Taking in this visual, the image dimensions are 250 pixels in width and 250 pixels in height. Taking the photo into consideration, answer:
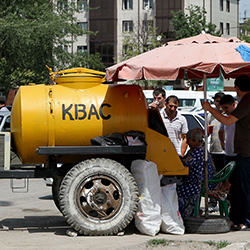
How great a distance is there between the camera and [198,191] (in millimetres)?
7953

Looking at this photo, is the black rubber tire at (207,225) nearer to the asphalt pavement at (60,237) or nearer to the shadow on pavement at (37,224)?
the asphalt pavement at (60,237)

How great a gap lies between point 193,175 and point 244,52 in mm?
1685

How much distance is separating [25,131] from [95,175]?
0.97m

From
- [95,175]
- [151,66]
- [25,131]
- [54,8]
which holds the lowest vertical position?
[95,175]

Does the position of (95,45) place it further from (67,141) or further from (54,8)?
(67,141)

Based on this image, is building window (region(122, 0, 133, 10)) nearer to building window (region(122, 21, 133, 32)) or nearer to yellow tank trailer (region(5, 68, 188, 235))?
building window (region(122, 21, 133, 32))

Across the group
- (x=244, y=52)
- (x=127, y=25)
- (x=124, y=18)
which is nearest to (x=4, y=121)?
(x=244, y=52)

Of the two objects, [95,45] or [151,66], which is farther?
[95,45]

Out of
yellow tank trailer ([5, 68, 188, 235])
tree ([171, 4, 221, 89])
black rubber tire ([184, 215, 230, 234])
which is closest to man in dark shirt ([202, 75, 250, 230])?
black rubber tire ([184, 215, 230, 234])

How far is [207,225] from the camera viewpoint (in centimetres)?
763

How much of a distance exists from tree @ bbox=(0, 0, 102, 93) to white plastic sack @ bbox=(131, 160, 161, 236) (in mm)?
19990

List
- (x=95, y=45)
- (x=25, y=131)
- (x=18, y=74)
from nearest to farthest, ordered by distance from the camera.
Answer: (x=25, y=131) < (x=18, y=74) < (x=95, y=45)

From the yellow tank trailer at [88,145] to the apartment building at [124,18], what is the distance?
64252 millimetres

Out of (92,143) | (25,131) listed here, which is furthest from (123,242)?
(25,131)
